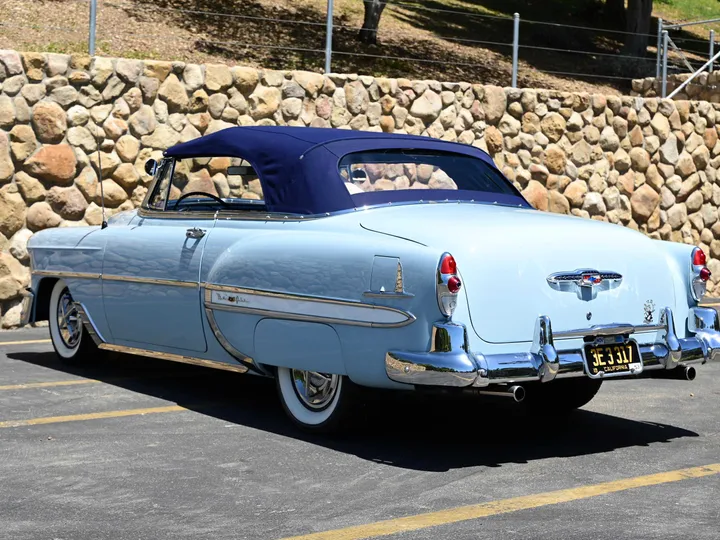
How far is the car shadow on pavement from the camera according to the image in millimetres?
6059

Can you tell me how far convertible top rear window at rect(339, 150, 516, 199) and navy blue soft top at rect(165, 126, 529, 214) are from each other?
0.04 m

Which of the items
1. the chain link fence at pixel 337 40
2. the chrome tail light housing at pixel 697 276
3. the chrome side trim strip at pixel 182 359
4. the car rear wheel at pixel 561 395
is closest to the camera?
the chrome tail light housing at pixel 697 276

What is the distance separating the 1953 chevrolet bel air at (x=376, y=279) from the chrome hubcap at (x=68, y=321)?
1.78 feet

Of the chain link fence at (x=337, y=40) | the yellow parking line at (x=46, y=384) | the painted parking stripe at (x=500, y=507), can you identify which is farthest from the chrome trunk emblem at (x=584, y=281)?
the chain link fence at (x=337, y=40)

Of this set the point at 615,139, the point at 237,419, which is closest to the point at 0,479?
the point at 237,419

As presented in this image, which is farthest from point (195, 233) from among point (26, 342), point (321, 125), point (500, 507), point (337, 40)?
point (337, 40)

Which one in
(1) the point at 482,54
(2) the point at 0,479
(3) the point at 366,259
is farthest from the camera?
(1) the point at 482,54

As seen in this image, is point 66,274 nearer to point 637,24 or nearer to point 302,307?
point 302,307

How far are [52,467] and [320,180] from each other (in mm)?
2113

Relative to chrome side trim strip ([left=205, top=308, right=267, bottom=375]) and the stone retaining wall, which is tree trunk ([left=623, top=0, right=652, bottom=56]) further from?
chrome side trim strip ([left=205, top=308, right=267, bottom=375])

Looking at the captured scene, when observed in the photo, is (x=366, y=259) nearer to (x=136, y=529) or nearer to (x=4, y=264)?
(x=136, y=529)

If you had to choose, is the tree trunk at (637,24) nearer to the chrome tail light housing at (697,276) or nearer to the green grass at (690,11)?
the green grass at (690,11)

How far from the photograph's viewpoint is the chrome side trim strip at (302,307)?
18.8 feet

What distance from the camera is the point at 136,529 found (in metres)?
4.58
